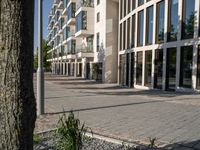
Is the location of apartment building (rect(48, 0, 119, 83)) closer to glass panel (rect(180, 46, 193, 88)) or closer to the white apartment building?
the white apartment building

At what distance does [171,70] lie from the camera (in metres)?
20.0

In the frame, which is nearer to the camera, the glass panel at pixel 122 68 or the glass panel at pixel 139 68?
the glass panel at pixel 139 68

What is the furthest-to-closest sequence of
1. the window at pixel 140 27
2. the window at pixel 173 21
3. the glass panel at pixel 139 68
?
the window at pixel 140 27, the glass panel at pixel 139 68, the window at pixel 173 21

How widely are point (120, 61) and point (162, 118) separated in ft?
71.6

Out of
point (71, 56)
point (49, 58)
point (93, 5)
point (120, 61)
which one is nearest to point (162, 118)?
point (120, 61)

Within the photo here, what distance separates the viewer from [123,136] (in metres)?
6.66

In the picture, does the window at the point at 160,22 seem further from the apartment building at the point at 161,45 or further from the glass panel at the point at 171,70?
the glass panel at the point at 171,70

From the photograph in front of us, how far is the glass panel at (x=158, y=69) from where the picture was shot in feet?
69.9

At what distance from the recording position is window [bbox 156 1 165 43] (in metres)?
21.5

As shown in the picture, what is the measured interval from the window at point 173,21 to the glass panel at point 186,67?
166 cm

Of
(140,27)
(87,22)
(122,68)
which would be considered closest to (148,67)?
(140,27)

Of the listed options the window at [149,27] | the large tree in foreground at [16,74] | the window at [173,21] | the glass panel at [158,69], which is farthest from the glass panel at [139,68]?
the large tree in foreground at [16,74]

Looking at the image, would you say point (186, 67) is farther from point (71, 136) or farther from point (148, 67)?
point (71, 136)

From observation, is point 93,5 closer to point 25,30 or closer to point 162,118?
point 162,118
